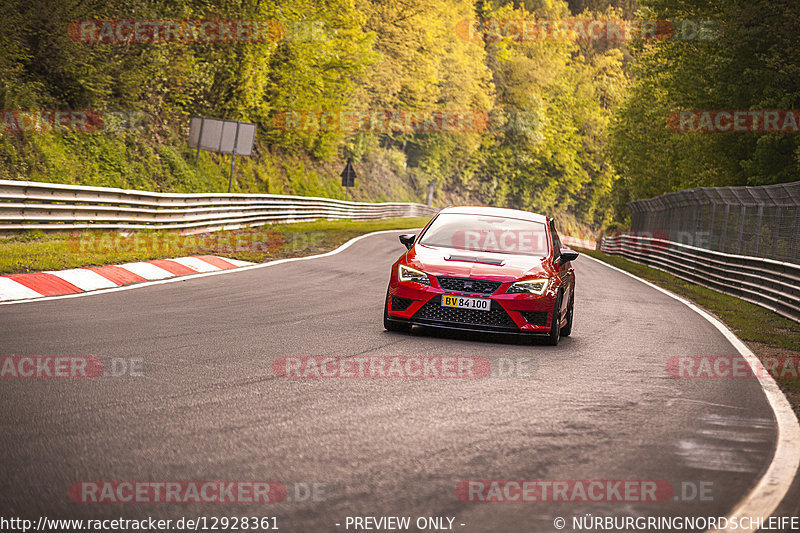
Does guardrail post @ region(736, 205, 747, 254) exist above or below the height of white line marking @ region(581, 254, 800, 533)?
above

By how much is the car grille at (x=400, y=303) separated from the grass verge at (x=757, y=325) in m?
3.74

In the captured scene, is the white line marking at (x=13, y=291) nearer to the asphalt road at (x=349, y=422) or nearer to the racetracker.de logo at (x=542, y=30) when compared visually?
the asphalt road at (x=349, y=422)

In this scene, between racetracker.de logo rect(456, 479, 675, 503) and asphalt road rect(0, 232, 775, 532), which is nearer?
asphalt road rect(0, 232, 775, 532)

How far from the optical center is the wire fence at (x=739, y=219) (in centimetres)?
1628

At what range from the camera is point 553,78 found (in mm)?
87938

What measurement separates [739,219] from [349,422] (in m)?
17.0

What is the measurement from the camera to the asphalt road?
13.4 feet

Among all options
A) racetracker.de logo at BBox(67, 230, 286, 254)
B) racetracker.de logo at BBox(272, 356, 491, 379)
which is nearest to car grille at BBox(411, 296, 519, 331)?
racetracker.de logo at BBox(272, 356, 491, 379)

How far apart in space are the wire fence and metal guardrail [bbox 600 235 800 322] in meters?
0.34

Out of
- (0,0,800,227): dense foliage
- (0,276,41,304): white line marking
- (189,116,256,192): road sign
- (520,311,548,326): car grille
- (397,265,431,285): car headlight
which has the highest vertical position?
(0,0,800,227): dense foliage

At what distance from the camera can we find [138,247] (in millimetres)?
16750

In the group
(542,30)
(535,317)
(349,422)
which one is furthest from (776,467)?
(542,30)

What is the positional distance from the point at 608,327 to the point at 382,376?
18.0 ft

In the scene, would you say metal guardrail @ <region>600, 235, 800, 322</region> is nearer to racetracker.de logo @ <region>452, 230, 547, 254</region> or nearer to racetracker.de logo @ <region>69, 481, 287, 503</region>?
racetracker.de logo @ <region>452, 230, 547, 254</region>
